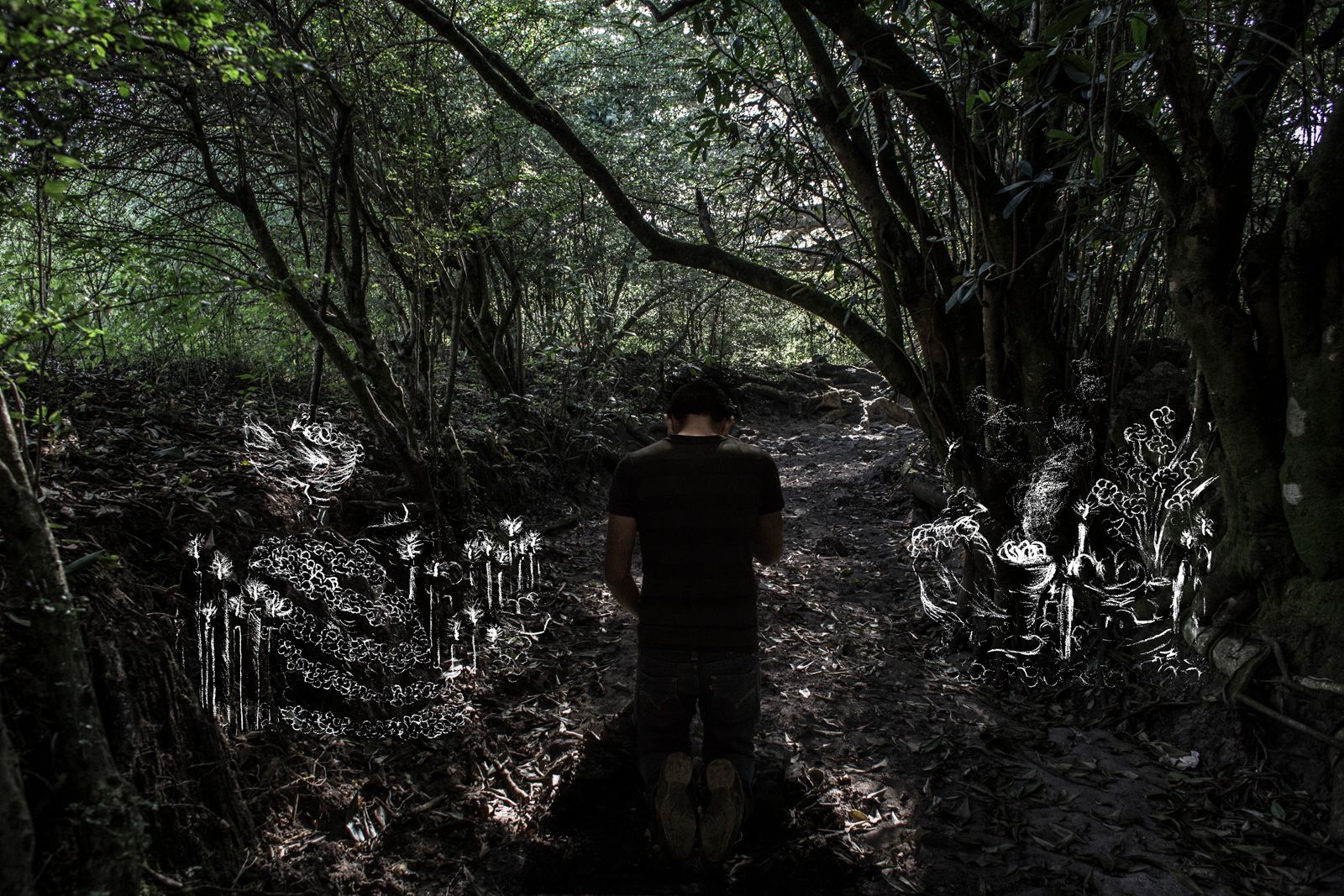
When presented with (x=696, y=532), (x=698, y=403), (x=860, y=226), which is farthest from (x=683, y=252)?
(x=696, y=532)

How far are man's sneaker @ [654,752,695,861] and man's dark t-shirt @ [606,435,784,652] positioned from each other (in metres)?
0.46

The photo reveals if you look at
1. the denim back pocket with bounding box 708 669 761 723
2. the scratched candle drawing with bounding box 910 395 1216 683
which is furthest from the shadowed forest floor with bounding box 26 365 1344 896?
the denim back pocket with bounding box 708 669 761 723

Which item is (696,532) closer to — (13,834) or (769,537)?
(769,537)

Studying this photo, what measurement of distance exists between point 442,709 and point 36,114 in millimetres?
2953

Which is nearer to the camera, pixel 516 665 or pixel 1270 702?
pixel 1270 702

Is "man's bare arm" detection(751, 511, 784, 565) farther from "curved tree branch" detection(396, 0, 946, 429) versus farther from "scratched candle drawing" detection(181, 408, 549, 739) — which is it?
"curved tree branch" detection(396, 0, 946, 429)

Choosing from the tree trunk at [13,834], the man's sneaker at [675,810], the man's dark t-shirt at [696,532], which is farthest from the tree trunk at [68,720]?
the man's dark t-shirt at [696,532]

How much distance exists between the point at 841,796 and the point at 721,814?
910 millimetres

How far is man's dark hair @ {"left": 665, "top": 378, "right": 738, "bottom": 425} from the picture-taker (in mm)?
2889

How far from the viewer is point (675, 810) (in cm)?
259

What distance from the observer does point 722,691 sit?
9.18ft

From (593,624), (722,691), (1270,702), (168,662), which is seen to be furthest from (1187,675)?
(168,662)

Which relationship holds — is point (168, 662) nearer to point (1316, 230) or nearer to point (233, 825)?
point (233, 825)

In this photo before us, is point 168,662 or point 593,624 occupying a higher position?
point 168,662
